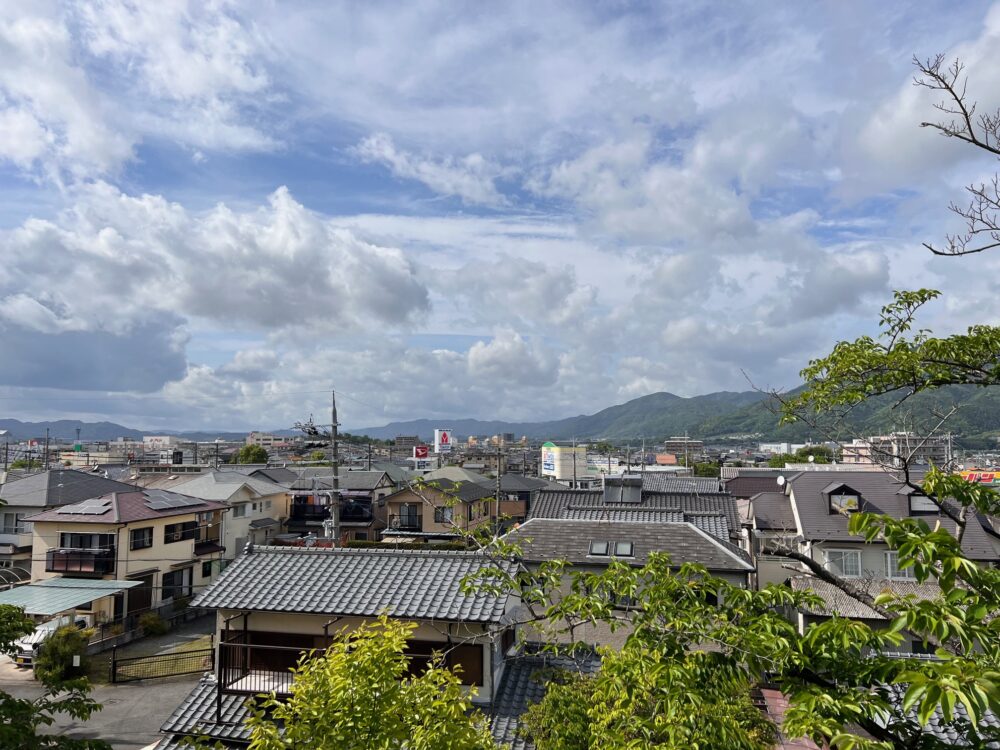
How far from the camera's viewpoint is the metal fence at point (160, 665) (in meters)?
24.2

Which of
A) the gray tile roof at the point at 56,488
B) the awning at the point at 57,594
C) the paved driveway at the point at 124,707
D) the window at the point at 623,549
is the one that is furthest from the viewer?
the gray tile roof at the point at 56,488

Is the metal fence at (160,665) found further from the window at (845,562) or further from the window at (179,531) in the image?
the window at (845,562)

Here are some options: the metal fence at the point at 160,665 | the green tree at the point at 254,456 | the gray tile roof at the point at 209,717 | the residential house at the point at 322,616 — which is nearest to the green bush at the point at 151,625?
the metal fence at the point at 160,665

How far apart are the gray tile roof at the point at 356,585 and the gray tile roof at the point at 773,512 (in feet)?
79.6

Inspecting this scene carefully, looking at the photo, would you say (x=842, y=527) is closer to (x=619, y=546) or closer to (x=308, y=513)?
(x=619, y=546)

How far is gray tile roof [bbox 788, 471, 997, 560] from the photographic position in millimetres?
29464

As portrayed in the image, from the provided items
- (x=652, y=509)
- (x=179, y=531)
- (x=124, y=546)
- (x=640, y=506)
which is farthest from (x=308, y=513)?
(x=652, y=509)

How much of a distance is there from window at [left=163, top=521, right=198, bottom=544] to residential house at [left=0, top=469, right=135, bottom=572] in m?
4.95

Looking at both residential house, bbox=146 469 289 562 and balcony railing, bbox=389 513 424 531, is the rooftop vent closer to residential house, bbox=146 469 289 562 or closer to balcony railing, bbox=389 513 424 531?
balcony railing, bbox=389 513 424 531

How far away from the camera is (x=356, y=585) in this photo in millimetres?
13945

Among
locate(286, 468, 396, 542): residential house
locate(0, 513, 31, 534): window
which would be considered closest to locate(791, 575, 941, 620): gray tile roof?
locate(286, 468, 396, 542): residential house

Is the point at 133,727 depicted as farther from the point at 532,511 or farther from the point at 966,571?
the point at 966,571

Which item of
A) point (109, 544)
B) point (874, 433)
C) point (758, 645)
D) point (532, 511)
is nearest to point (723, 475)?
point (532, 511)

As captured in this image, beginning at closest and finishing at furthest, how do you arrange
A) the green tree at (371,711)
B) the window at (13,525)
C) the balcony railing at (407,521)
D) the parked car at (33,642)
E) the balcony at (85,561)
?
the green tree at (371,711) → the parked car at (33,642) → the balcony at (85,561) → the window at (13,525) → the balcony railing at (407,521)
